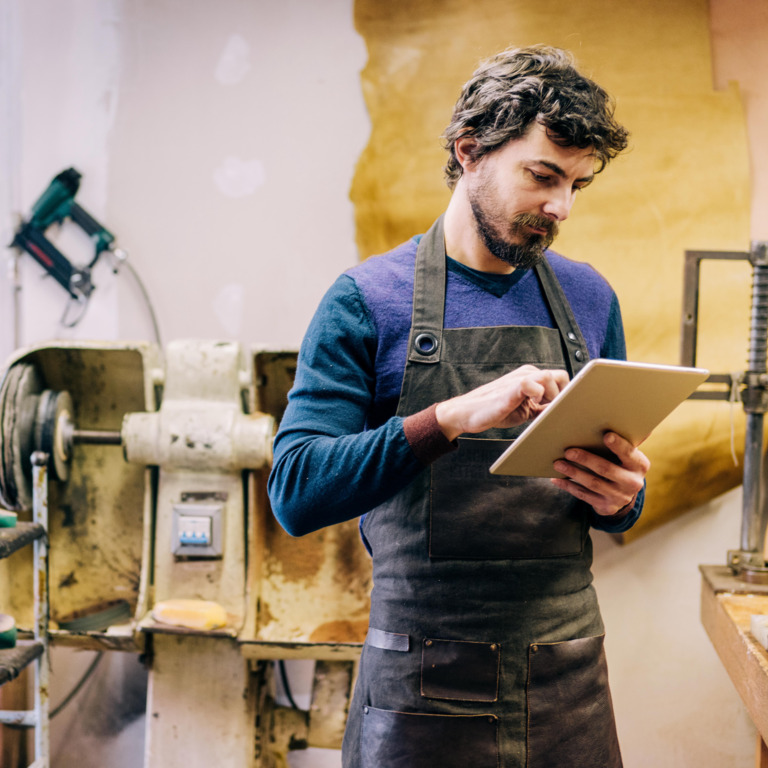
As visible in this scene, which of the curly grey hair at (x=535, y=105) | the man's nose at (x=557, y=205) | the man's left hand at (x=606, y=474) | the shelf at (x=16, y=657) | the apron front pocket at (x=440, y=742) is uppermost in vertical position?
the curly grey hair at (x=535, y=105)

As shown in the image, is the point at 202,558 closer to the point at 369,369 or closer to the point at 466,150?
the point at 369,369

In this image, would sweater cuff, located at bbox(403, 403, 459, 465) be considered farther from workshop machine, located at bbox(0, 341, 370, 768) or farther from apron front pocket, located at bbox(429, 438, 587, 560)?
workshop machine, located at bbox(0, 341, 370, 768)

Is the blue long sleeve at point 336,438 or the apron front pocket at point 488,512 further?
the apron front pocket at point 488,512

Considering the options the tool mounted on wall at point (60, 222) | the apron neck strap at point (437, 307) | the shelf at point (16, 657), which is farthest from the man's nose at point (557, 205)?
the tool mounted on wall at point (60, 222)

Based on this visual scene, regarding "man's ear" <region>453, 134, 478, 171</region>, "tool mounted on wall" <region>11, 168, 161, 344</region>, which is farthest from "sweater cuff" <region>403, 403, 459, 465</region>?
"tool mounted on wall" <region>11, 168, 161, 344</region>

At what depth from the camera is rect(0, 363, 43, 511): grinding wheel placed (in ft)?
6.31

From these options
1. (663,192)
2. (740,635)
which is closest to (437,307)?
(740,635)

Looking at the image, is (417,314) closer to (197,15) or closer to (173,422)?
(173,422)

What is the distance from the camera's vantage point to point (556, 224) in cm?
117

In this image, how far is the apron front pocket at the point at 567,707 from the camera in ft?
3.58

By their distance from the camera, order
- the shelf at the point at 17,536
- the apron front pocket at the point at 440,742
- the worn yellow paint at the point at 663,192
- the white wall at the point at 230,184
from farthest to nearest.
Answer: the white wall at the point at 230,184
the worn yellow paint at the point at 663,192
the shelf at the point at 17,536
the apron front pocket at the point at 440,742

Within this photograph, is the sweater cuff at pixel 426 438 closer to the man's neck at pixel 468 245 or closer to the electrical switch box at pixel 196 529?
the man's neck at pixel 468 245

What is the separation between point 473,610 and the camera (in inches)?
43.4

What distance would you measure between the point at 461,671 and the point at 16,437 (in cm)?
139
